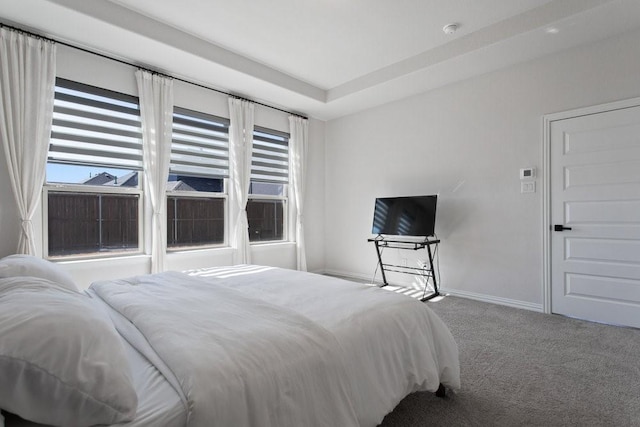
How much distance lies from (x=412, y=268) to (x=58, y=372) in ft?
14.3

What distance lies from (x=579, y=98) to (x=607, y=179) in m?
0.90

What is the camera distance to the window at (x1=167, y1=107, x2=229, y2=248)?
13.7 ft

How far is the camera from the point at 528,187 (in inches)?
148

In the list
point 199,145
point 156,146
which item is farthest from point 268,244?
point 156,146

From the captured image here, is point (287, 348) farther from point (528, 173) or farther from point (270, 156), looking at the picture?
point (270, 156)

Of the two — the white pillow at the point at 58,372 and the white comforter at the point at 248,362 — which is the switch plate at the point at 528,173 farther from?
the white pillow at the point at 58,372

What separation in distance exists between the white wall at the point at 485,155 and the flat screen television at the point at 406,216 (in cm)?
34

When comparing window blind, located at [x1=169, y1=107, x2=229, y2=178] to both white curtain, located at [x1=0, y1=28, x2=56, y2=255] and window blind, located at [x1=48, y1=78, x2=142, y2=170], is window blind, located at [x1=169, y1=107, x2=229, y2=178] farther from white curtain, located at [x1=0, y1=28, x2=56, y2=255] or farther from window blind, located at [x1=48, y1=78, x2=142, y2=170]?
white curtain, located at [x1=0, y1=28, x2=56, y2=255]

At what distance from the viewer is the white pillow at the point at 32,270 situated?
1.69 m

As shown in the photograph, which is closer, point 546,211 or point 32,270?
point 32,270

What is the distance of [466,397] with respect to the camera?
1997 mm

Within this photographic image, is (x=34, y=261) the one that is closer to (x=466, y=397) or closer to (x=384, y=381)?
(x=384, y=381)

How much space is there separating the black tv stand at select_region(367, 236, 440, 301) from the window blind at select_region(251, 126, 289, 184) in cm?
184

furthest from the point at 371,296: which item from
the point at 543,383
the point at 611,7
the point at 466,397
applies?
the point at 611,7
